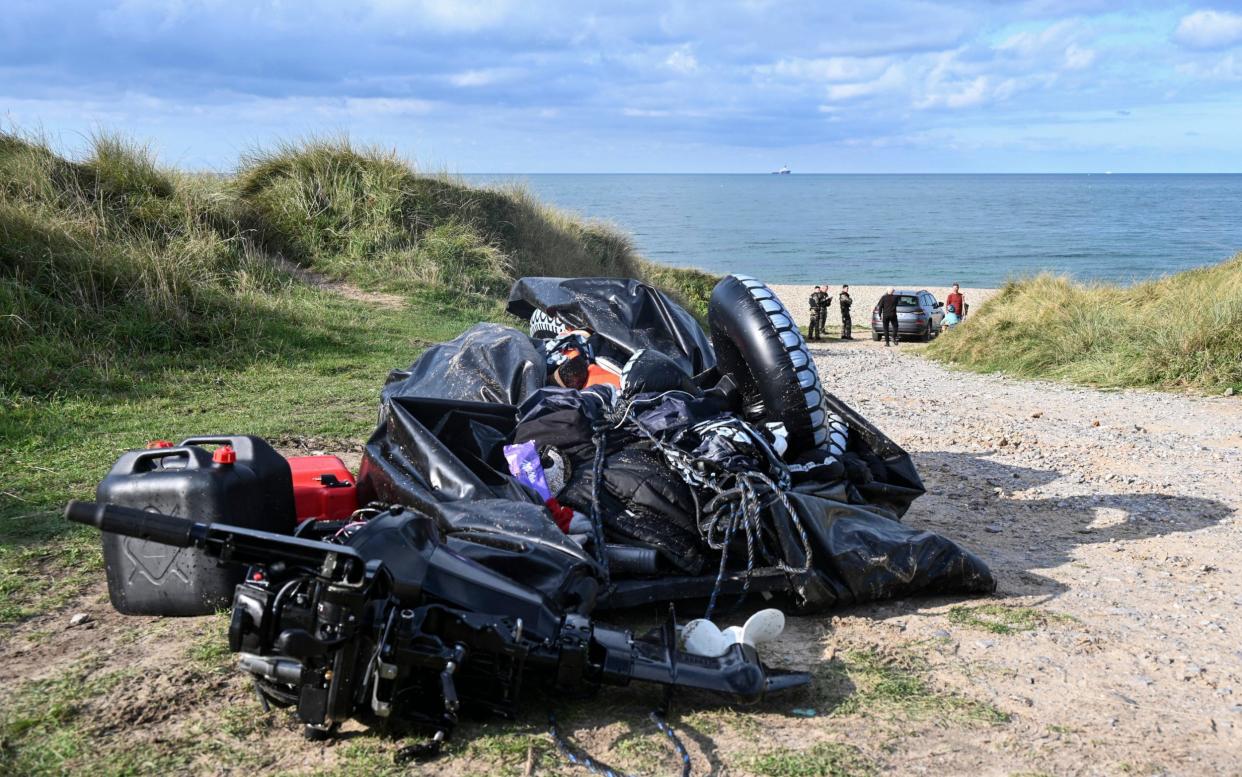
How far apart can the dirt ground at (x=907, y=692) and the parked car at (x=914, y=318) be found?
835 inches

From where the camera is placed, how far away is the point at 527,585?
12.3 feet

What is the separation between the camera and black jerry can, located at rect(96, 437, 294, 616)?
3.72 meters

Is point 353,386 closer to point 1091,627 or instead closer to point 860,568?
point 860,568

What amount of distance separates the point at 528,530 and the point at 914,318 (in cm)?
2411

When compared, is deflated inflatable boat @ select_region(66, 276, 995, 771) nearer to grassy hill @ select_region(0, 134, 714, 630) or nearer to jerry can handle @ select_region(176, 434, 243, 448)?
jerry can handle @ select_region(176, 434, 243, 448)

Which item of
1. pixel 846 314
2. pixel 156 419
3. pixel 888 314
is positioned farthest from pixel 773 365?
pixel 846 314

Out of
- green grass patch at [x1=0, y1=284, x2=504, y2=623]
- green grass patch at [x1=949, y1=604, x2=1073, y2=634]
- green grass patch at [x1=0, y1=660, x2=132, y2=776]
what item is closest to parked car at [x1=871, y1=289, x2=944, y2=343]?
green grass patch at [x1=0, y1=284, x2=504, y2=623]

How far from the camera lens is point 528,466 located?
15.5 ft

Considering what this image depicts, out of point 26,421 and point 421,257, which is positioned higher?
point 421,257

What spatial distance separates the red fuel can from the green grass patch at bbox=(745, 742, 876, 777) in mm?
2347

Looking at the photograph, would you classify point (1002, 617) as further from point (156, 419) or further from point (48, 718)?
point (156, 419)

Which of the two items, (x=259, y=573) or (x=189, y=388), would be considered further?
(x=189, y=388)

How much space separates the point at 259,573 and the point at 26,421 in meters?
5.08

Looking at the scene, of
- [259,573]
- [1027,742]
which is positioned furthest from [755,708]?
[259,573]
